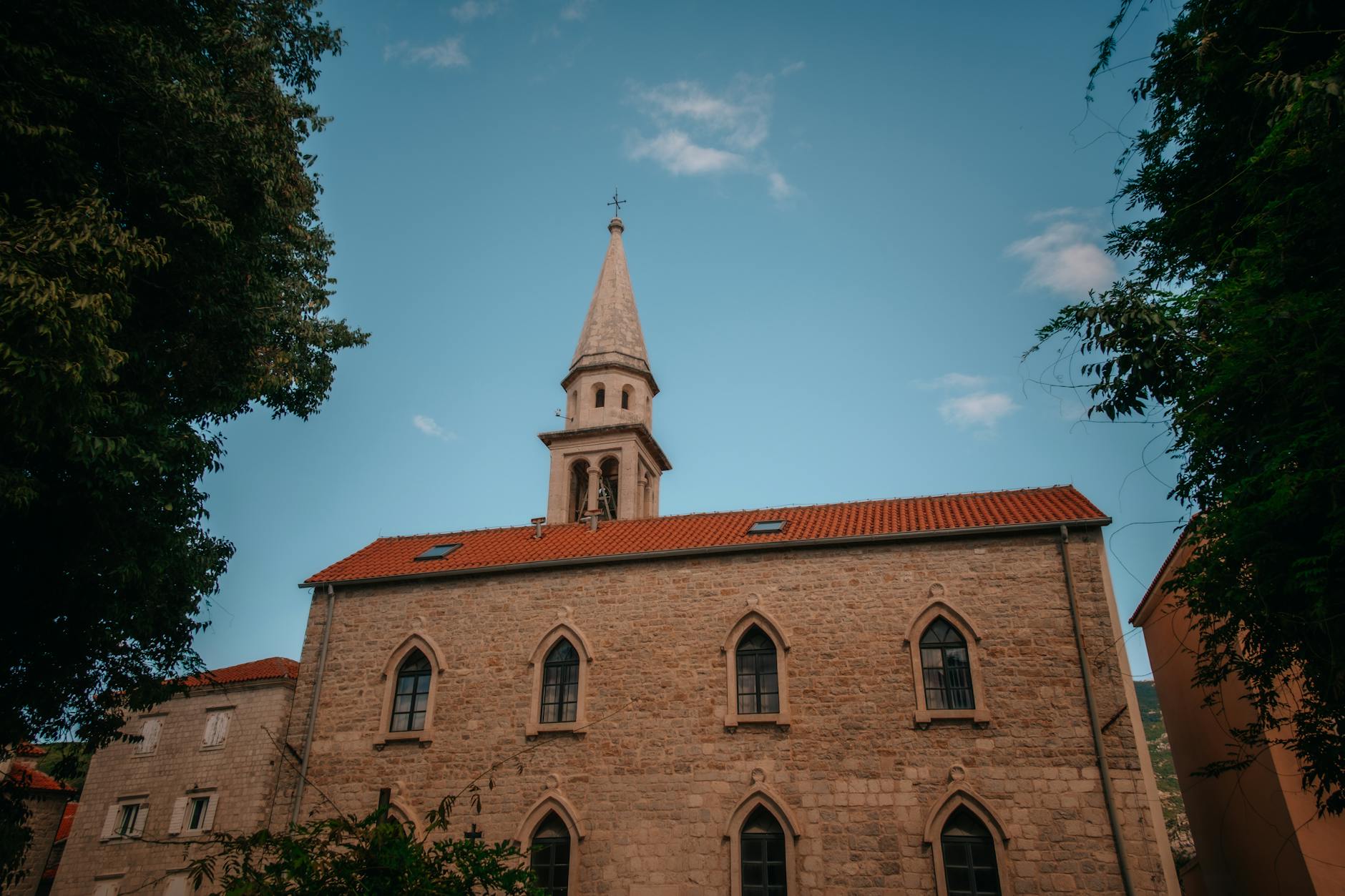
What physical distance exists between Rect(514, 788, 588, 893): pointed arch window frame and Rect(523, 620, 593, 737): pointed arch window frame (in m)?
1.13

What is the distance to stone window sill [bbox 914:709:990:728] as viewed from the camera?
13953 mm

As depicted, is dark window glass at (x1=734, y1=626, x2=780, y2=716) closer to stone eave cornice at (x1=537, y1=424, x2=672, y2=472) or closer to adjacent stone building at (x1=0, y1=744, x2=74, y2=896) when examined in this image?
stone eave cornice at (x1=537, y1=424, x2=672, y2=472)

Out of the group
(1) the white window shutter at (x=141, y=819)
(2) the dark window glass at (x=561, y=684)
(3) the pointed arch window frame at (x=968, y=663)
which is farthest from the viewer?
(1) the white window shutter at (x=141, y=819)

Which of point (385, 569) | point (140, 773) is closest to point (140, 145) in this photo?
point (385, 569)

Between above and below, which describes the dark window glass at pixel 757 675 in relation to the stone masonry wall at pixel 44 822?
above

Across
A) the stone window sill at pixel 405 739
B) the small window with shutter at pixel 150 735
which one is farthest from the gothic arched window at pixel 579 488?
the small window with shutter at pixel 150 735

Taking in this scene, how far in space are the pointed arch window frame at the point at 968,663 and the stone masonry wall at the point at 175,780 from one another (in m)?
12.6

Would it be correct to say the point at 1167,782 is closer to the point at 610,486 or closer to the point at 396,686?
the point at 610,486

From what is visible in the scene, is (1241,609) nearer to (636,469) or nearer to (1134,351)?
(1134,351)

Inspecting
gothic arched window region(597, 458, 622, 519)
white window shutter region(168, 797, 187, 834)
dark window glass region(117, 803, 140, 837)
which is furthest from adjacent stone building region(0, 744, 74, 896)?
gothic arched window region(597, 458, 622, 519)

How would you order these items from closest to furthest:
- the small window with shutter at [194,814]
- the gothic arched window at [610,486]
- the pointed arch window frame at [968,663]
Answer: the pointed arch window frame at [968,663]
the small window with shutter at [194,814]
the gothic arched window at [610,486]

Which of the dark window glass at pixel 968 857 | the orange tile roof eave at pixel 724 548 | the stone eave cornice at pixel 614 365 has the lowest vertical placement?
the dark window glass at pixel 968 857

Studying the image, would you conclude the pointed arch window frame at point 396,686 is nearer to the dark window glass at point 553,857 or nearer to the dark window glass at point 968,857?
the dark window glass at point 553,857

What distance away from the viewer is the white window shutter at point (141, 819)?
17500 mm
